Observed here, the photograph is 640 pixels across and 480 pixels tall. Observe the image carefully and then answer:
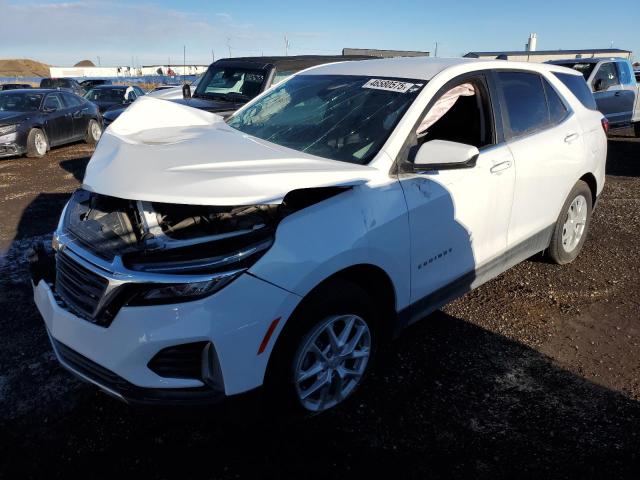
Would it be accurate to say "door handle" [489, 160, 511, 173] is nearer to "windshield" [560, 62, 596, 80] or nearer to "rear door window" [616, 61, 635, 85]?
"windshield" [560, 62, 596, 80]

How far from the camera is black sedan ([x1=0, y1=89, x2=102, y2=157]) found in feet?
33.2

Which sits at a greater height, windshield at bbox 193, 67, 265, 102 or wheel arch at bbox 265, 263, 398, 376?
windshield at bbox 193, 67, 265, 102

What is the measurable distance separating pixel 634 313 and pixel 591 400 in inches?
53.0

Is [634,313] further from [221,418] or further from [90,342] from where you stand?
[90,342]

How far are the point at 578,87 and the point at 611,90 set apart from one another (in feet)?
27.8

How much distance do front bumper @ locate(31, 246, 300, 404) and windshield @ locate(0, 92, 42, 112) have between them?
10.5 m

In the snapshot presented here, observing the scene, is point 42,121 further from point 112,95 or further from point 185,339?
point 185,339

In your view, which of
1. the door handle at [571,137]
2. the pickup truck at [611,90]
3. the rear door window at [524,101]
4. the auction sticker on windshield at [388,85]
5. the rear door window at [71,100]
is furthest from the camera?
the rear door window at [71,100]

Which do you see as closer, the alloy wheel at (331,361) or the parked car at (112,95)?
the alloy wheel at (331,361)

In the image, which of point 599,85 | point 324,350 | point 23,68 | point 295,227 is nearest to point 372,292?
point 324,350

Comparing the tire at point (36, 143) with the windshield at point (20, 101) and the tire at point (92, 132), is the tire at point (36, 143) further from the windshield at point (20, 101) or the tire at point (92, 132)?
the tire at point (92, 132)

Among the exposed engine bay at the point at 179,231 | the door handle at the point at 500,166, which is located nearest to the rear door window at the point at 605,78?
the door handle at the point at 500,166

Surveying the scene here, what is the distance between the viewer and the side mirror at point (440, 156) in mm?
2707

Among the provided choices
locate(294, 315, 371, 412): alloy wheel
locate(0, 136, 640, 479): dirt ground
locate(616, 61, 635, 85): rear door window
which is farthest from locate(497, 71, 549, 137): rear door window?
locate(616, 61, 635, 85): rear door window
